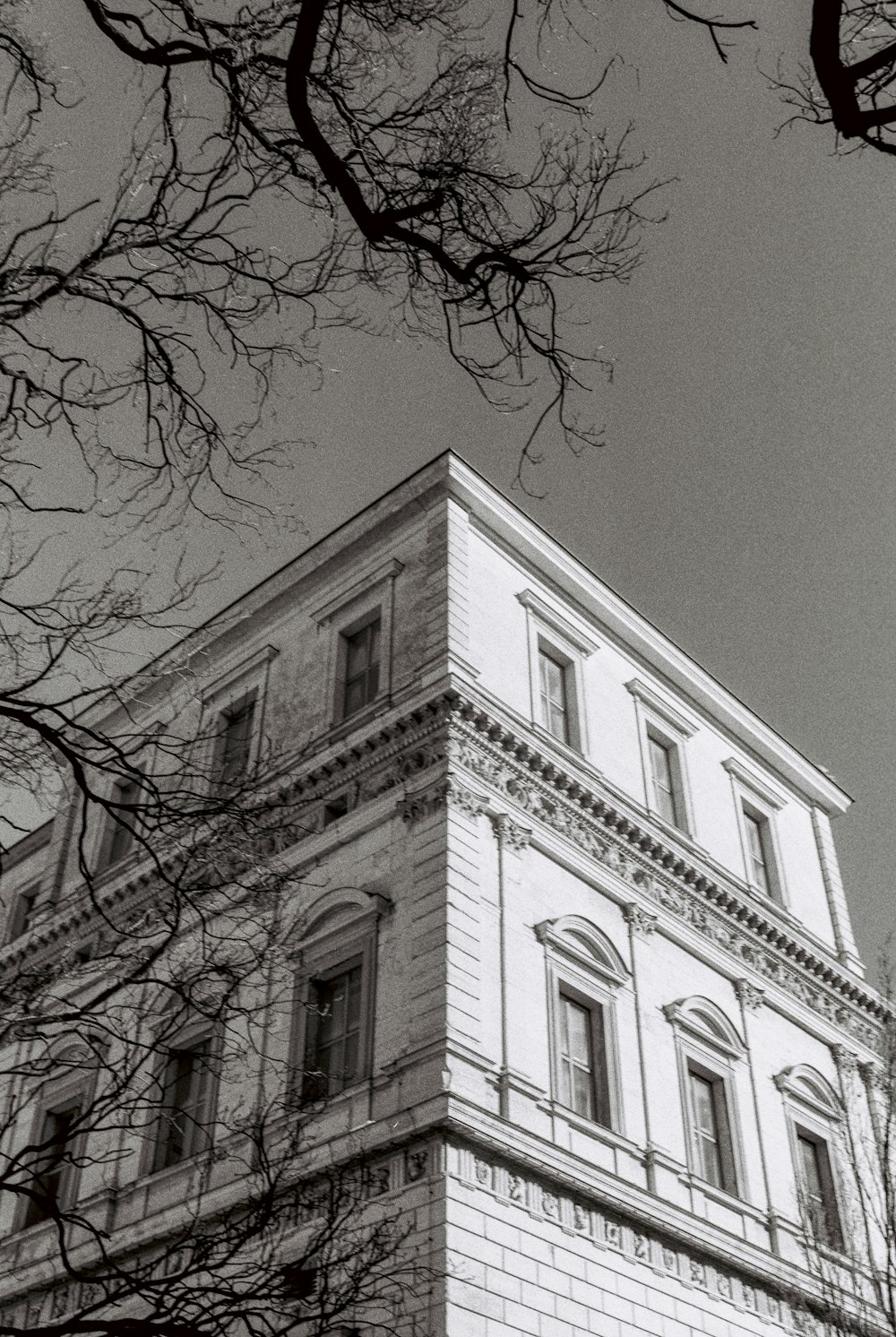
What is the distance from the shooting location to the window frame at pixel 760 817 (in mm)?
27672

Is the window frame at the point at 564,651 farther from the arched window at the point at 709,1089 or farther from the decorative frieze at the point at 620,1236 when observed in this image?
the decorative frieze at the point at 620,1236

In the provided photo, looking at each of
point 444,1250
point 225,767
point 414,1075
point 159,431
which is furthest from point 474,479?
point 159,431

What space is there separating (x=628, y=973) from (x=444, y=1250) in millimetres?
6788

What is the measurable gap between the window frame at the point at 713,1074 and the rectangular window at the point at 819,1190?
1.61 meters

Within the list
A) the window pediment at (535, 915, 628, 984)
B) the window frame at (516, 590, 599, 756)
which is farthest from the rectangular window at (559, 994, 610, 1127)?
the window frame at (516, 590, 599, 756)

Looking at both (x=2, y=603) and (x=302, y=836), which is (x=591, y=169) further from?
(x=302, y=836)

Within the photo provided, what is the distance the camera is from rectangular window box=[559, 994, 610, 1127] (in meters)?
19.9

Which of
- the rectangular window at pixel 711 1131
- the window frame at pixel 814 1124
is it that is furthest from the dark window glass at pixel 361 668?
the window frame at pixel 814 1124

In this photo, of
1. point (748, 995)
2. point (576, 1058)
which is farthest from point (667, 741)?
point (576, 1058)

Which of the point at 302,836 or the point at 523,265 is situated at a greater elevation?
the point at 302,836

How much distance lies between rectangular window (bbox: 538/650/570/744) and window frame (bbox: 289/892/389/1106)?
4.88 metres

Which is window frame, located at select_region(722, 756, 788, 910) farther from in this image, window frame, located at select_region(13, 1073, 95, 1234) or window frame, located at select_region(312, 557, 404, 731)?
window frame, located at select_region(13, 1073, 95, 1234)

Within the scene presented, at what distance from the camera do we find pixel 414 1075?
58.3 feet

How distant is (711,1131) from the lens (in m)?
22.6
